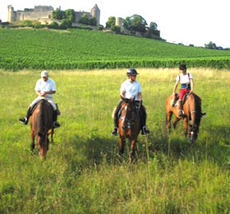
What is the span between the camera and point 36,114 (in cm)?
688

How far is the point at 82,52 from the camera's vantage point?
6391 centimetres

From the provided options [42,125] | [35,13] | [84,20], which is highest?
[35,13]

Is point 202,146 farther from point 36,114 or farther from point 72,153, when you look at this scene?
point 36,114

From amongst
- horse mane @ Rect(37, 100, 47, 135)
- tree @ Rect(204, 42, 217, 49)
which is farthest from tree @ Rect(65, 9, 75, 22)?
horse mane @ Rect(37, 100, 47, 135)

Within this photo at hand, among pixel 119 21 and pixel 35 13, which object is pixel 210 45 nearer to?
pixel 119 21

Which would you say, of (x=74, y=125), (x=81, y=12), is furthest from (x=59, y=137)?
(x=81, y=12)

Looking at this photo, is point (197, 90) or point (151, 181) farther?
point (197, 90)

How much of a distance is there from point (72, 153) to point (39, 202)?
2595 millimetres

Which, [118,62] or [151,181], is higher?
[118,62]

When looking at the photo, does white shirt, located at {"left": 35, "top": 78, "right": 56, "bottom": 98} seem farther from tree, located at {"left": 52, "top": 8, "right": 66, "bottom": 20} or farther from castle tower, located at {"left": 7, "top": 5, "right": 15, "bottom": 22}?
castle tower, located at {"left": 7, "top": 5, "right": 15, "bottom": 22}

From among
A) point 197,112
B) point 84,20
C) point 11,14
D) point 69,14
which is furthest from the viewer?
point 11,14

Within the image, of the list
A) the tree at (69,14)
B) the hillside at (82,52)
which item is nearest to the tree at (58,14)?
the tree at (69,14)

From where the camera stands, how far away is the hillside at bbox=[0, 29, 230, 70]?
1621 inches

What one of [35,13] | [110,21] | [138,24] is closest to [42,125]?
[138,24]
